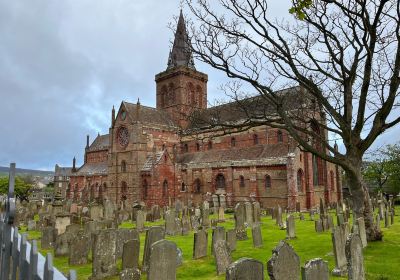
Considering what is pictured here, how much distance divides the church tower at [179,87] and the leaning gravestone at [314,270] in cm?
3797

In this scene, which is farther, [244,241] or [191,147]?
[191,147]

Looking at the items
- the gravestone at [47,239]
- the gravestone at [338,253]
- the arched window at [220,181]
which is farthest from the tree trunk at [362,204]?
the arched window at [220,181]

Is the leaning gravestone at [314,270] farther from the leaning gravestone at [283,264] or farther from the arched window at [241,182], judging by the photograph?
the arched window at [241,182]

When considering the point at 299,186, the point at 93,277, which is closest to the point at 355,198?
the point at 93,277

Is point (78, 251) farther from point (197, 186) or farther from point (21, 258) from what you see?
point (197, 186)

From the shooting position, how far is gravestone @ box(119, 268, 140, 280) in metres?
7.35

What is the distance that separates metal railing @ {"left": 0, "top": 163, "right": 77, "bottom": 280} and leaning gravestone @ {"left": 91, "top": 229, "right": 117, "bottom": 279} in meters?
5.55

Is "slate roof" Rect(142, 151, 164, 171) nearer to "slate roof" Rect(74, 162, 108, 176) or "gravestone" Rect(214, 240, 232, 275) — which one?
"slate roof" Rect(74, 162, 108, 176)

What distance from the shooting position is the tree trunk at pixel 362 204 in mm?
11002

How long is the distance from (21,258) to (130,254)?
5.70 metres

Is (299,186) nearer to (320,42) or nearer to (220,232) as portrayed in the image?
(320,42)

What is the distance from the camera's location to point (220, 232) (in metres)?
9.71

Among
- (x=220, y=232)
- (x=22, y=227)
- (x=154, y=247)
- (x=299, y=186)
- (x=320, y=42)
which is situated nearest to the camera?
(x=154, y=247)

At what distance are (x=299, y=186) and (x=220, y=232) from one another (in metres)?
20.7
